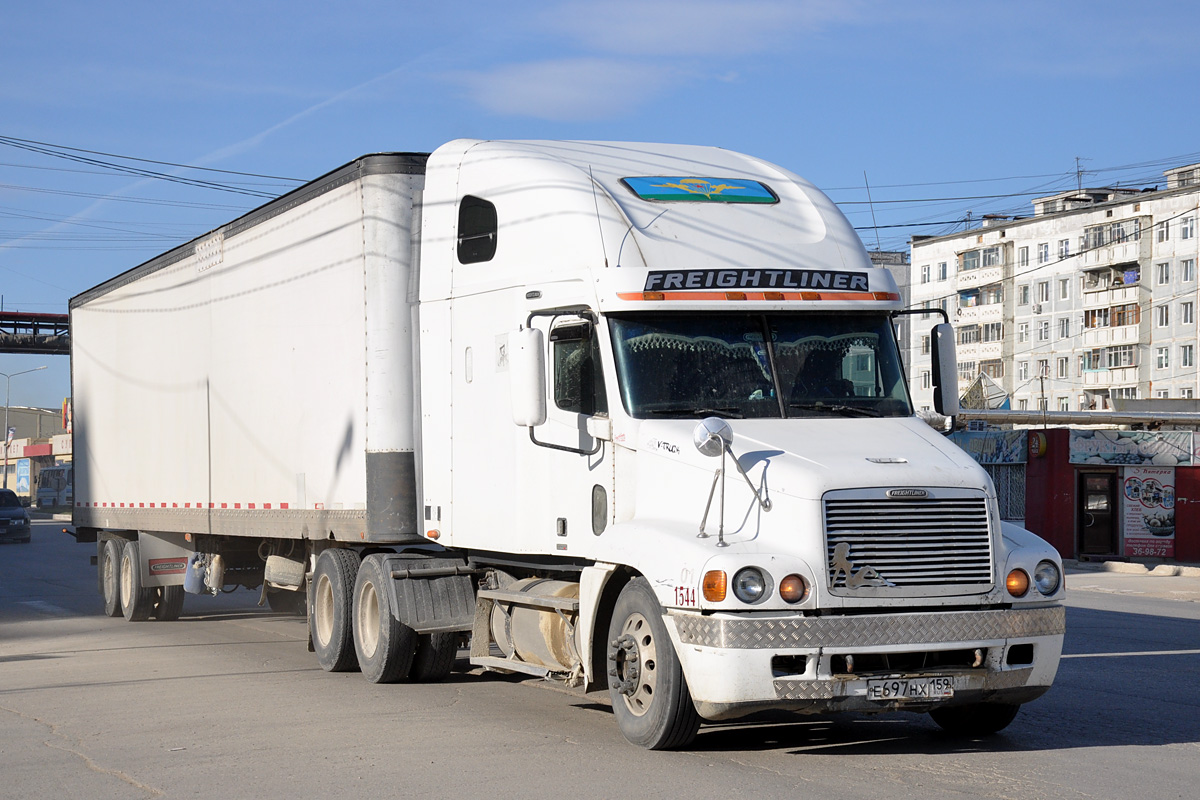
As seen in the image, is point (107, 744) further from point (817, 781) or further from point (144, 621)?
point (144, 621)

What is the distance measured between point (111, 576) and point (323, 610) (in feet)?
25.7

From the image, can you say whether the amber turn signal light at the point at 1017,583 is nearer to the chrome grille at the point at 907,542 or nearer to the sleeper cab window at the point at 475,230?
the chrome grille at the point at 907,542

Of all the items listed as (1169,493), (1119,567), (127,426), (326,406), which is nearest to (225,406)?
(326,406)

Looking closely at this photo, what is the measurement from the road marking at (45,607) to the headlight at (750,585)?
15.1 m

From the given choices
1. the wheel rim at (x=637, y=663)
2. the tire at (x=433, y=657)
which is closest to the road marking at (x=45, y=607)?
the tire at (x=433, y=657)

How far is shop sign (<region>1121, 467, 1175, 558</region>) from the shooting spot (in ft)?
106

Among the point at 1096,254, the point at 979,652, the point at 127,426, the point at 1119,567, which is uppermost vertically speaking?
the point at 1096,254

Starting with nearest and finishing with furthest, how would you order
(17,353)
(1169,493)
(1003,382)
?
(1169,493), (17,353), (1003,382)

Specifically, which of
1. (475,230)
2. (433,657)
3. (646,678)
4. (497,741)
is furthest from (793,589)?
(433,657)

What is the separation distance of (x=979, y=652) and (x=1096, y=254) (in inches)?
3150

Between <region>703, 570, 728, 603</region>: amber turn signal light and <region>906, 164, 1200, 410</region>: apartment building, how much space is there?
69569mm

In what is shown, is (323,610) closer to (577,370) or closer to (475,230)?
(475,230)

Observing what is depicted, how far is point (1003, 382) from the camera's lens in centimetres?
9025

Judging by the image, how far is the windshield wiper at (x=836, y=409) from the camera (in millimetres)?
8742
